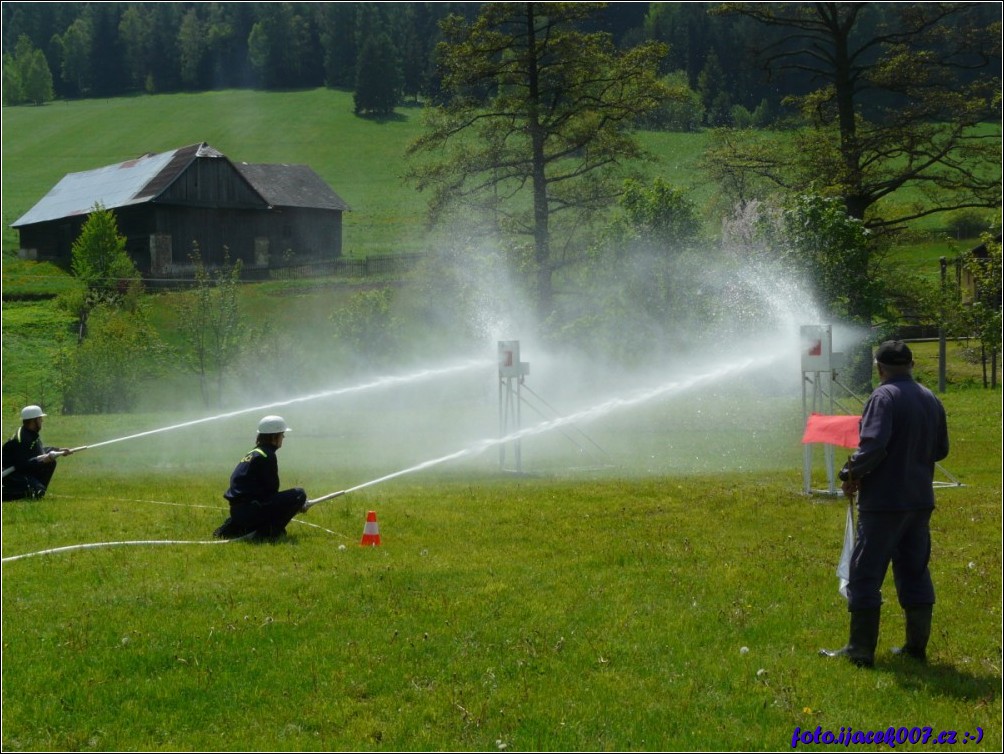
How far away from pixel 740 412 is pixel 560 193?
20.0 meters

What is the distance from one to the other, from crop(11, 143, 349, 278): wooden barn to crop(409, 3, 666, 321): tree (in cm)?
2202

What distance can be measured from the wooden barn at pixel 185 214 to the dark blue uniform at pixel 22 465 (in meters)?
43.1

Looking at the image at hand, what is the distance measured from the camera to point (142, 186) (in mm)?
64188

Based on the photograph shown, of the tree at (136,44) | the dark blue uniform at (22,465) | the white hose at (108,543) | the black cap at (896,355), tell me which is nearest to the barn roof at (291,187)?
the tree at (136,44)

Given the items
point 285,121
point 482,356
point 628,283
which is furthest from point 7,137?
point 628,283

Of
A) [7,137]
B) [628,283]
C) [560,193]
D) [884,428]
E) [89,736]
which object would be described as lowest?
[89,736]

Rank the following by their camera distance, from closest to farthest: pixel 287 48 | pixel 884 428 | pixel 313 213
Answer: pixel 884 428, pixel 313 213, pixel 287 48

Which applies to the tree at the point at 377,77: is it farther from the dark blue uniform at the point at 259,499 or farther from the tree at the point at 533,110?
the dark blue uniform at the point at 259,499

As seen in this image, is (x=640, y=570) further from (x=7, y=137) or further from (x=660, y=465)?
(x=7, y=137)

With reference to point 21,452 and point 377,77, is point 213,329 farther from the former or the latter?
point 377,77

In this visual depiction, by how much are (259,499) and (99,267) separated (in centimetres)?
4594

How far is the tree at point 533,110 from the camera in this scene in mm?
44750

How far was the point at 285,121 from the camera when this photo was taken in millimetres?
103812

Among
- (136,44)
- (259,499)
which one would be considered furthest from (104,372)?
(136,44)
